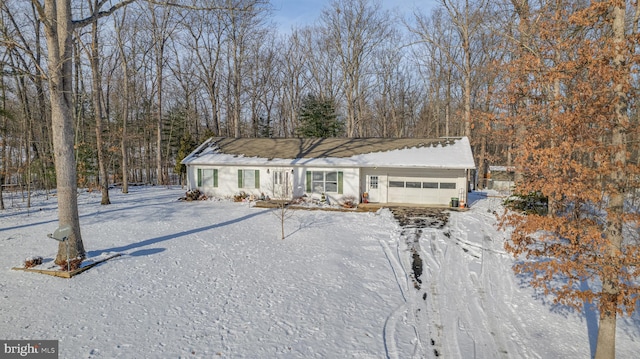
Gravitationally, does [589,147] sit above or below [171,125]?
below

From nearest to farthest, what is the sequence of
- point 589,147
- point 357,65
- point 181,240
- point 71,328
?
point 589,147 → point 71,328 → point 181,240 → point 357,65

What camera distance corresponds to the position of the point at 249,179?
18422 mm

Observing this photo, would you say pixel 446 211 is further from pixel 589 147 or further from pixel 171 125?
pixel 171 125

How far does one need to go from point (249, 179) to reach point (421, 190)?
961 cm

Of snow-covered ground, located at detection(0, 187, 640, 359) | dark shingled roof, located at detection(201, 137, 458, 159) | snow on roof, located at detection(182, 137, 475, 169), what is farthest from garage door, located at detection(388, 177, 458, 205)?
snow-covered ground, located at detection(0, 187, 640, 359)

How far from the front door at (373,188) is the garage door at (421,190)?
63 centimetres

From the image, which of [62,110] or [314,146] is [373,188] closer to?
[314,146]

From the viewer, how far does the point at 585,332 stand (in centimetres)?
649

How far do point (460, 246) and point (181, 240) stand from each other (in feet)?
30.3

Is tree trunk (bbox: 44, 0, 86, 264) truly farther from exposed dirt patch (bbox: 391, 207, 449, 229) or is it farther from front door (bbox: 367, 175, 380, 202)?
front door (bbox: 367, 175, 380, 202)

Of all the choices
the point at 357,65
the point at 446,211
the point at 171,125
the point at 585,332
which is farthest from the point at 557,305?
the point at 171,125

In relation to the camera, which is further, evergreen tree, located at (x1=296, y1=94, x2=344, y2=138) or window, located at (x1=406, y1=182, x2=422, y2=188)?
evergreen tree, located at (x1=296, y1=94, x2=344, y2=138)

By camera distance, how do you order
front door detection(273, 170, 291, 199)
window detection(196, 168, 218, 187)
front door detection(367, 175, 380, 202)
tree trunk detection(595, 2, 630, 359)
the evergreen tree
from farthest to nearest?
the evergreen tree, window detection(196, 168, 218, 187), front door detection(273, 170, 291, 199), front door detection(367, 175, 380, 202), tree trunk detection(595, 2, 630, 359)

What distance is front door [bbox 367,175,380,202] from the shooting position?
56.2 ft
